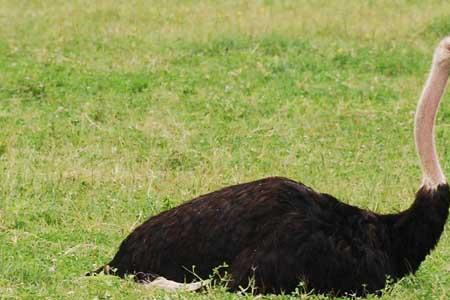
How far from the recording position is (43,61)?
13.7 metres

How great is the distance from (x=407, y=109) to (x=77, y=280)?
6578 mm

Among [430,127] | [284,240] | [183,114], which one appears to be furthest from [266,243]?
[183,114]

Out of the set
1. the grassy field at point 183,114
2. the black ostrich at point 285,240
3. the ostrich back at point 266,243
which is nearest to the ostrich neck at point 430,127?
the black ostrich at point 285,240

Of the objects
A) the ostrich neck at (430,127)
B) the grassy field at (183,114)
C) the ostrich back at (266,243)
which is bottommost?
the grassy field at (183,114)

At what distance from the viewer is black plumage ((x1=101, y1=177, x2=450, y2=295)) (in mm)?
6613

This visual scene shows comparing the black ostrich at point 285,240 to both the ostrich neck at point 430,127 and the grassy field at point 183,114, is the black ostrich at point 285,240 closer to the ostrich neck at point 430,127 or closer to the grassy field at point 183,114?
the ostrich neck at point 430,127

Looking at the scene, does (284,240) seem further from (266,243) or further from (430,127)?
(430,127)

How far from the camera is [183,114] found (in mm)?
12031

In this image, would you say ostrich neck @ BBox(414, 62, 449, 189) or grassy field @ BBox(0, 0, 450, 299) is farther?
grassy field @ BBox(0, 0, 450, 299)

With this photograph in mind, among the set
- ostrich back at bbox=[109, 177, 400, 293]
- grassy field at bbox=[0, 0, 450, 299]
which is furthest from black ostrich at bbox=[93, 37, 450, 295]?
grassy field at bbox=[0, 0, 450, 299]

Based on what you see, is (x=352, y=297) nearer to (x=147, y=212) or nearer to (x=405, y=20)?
(x=147, y=212)

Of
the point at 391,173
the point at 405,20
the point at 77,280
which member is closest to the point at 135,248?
the point at 77,280

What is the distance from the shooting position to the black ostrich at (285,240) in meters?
6.61

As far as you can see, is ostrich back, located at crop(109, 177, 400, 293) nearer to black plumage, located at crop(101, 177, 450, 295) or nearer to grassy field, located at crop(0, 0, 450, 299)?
black plumage, located at crop(101, 177, 450, 295)
